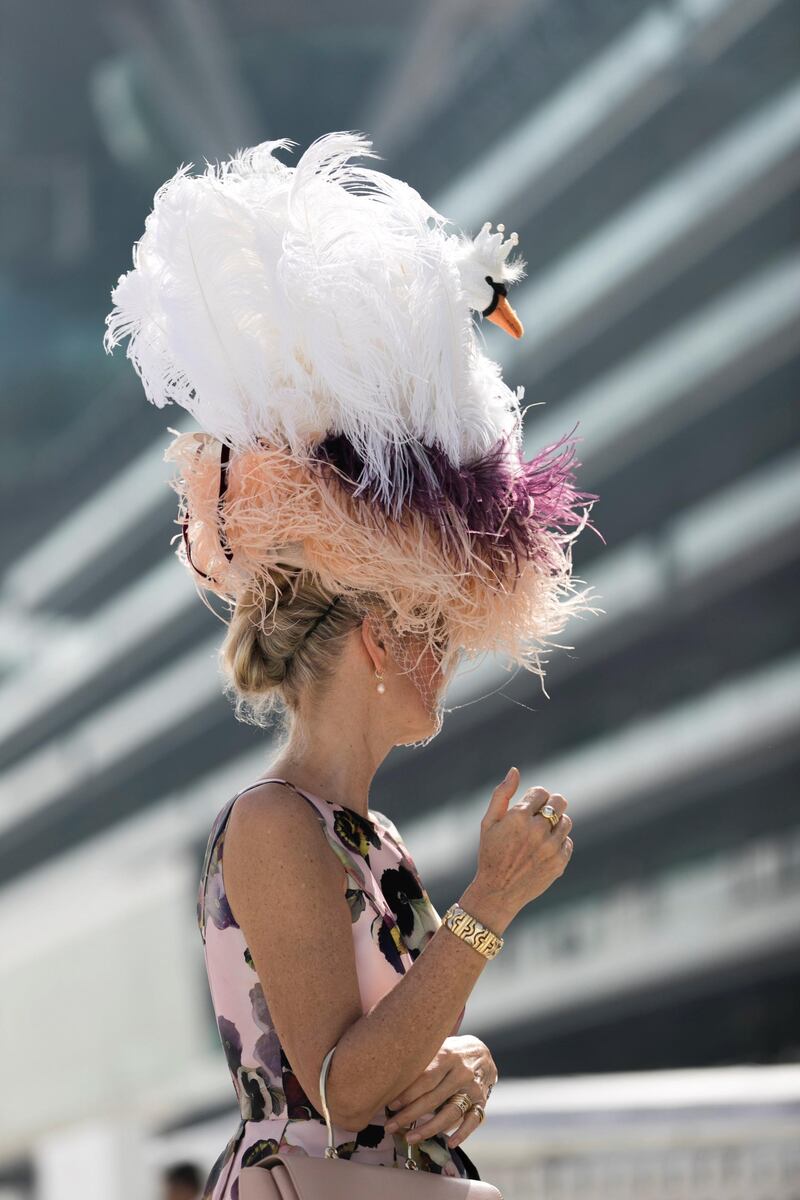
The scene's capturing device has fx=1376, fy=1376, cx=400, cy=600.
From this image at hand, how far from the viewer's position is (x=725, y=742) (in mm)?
8875

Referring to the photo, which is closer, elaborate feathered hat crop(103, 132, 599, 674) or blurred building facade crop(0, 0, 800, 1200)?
elaborate feathered hat crop(103, 132, 599, 674)

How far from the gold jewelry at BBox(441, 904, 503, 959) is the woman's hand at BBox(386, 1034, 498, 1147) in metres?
0.12

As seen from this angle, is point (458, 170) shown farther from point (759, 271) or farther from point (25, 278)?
point (25, 278)

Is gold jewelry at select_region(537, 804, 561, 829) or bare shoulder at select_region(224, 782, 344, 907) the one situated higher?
bare shoulder at select_region(224, 782, 344, 907)

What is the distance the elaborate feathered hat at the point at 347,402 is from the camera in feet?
4.71

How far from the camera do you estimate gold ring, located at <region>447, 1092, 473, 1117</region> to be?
4.59 ft

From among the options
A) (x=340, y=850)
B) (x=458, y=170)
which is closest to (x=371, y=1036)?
(x=340, y=850)

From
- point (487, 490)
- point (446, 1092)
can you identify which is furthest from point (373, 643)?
point (446, 1092)

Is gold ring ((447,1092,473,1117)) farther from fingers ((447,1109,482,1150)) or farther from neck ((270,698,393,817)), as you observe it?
neck ((270,698,393,817))

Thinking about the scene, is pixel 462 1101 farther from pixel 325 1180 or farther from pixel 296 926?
pixel 296 926

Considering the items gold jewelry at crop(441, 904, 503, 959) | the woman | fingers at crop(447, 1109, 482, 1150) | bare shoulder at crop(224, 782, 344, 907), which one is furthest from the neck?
fingers at crop(447, 1109, 482, 1150)

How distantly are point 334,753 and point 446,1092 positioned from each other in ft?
1.20

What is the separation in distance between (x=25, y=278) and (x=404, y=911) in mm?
6786

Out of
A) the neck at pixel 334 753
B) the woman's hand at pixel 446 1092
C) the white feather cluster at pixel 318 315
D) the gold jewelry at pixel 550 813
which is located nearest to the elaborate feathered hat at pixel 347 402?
the white feather cluster at pixel 318 315
